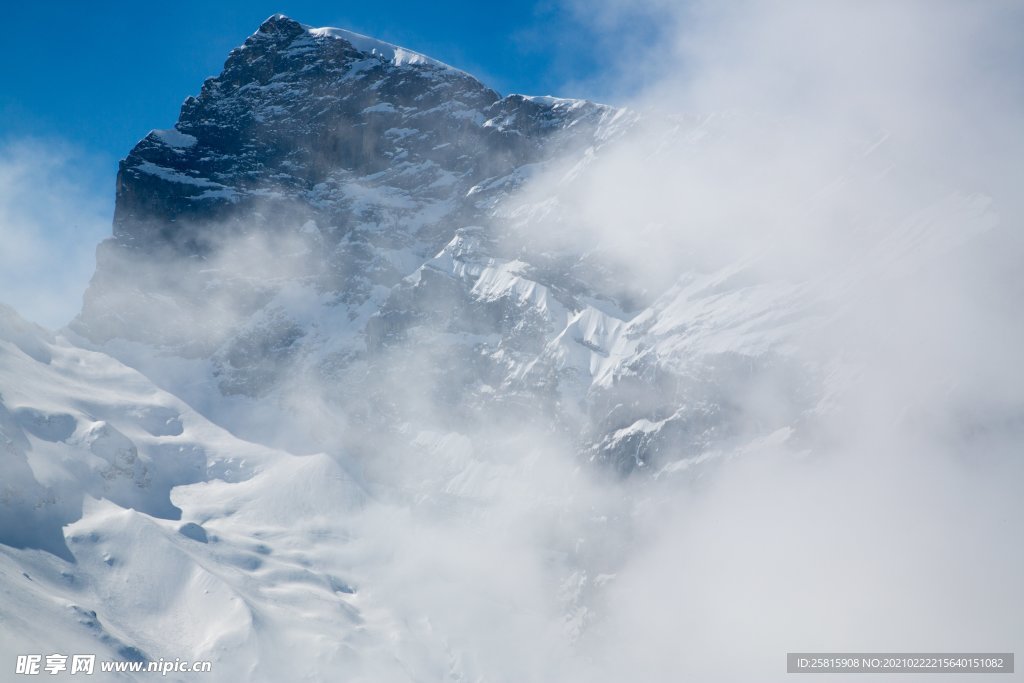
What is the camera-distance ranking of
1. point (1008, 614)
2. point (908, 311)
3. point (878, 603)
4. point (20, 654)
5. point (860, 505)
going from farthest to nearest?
point (908, 311), point (860, 505), point (878, 603), point (1008, 614), point (20, 654)

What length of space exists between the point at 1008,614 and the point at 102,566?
475 ft

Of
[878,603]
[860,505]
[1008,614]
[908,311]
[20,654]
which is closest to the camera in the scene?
[20,654]

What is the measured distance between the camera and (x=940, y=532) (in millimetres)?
172750

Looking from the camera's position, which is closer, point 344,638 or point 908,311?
point 344,638

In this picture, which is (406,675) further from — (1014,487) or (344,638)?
(1014,487)

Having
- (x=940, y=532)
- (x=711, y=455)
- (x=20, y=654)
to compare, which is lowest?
(x=20, y=654)

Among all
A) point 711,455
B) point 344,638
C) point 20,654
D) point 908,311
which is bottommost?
point 20,654

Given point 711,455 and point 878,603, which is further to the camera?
point 711,455

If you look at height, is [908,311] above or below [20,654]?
above

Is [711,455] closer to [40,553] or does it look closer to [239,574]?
[239,574]

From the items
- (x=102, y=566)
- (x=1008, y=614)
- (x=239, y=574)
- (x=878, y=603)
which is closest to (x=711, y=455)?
(x=878, y=603)

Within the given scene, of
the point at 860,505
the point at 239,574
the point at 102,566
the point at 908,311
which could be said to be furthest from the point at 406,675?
the point at 908,311

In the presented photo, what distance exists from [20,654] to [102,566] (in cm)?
4128

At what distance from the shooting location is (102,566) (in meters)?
180
